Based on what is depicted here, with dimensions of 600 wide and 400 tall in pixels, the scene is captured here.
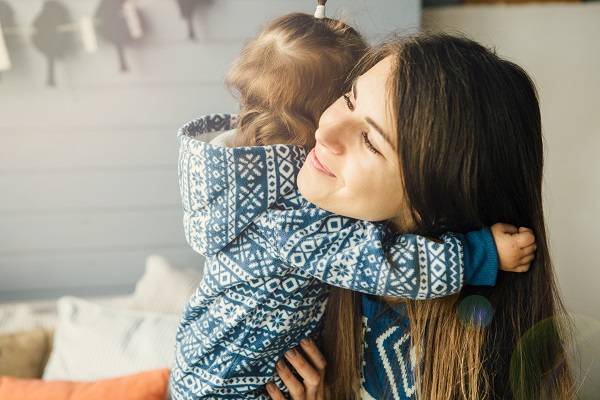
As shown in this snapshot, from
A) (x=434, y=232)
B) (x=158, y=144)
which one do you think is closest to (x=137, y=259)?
(x=158, y=144)

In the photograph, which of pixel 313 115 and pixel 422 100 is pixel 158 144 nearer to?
pixel 313 115

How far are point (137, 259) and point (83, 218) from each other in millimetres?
137

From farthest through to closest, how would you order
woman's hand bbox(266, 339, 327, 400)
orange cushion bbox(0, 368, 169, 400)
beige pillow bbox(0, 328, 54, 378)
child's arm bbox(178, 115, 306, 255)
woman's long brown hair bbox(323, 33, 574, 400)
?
beige pillow bbox(0, 328, 54, 378) < orange cushion bbox(0, 368, 169, 400) < woman's hand bbox(266, 339, 327, 400) < child's arm bbox(178, 115, 306, 255) < woman's long brown hair bbox(323, 33, 574, 400)

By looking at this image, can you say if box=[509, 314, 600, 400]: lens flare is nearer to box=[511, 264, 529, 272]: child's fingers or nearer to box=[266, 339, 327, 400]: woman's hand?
box=[511, 264, 529, 272]: child's fingers

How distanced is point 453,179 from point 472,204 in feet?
0.13

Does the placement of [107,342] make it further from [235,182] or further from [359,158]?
[359,158]

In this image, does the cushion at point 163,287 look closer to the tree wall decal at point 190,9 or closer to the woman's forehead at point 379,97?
the tree wall decal at point 190,9

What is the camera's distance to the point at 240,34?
991mm

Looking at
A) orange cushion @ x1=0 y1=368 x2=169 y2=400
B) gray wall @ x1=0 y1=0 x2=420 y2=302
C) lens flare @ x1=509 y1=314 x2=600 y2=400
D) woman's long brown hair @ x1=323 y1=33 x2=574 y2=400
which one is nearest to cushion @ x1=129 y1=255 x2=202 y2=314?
gray wall @ x1=0 y1=0 x2=420 y2=302

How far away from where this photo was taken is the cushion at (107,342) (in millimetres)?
1020

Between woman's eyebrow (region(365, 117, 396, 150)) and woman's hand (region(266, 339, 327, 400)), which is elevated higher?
woman's eyebrow (region(365, 117, 396, 150))

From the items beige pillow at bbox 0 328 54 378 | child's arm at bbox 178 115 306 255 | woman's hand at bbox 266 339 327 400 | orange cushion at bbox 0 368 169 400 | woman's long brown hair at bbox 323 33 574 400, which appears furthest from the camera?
beige pillow at bbox 0 328 54 378

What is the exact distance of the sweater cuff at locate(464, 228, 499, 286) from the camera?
0.59 metres

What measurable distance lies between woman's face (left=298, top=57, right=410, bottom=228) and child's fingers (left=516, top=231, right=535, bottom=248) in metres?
0.13
